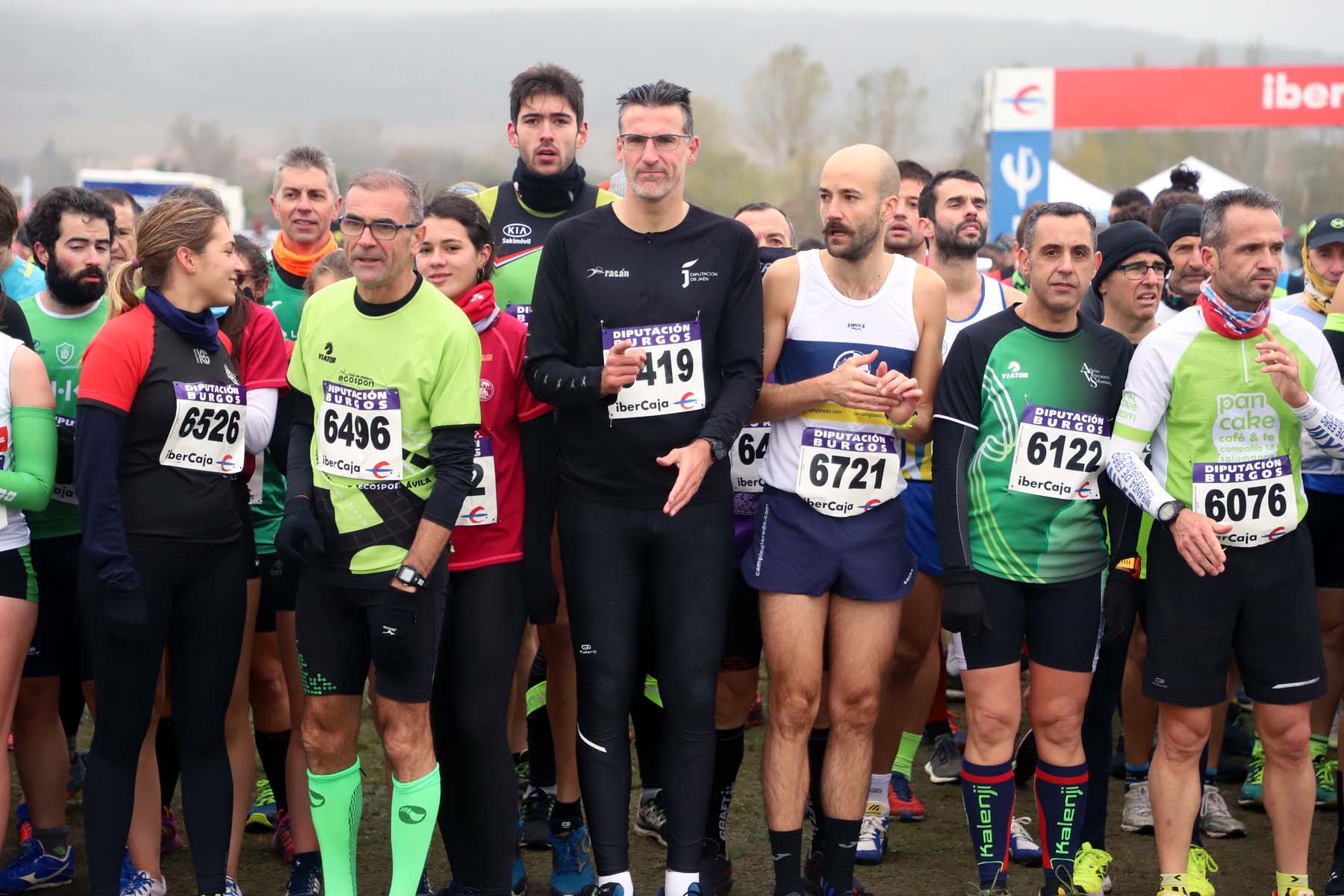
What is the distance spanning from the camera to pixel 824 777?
14.7ft

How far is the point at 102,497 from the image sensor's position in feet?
12.8

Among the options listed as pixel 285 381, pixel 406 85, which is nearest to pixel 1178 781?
pixel 285 381

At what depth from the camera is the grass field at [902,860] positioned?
4828 millimetres

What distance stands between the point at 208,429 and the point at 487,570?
936mm

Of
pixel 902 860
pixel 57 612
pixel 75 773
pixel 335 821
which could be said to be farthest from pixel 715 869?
pixel 75 773

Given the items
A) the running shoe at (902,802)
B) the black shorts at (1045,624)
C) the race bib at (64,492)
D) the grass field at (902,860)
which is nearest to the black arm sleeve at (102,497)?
the race bib at (64,492)

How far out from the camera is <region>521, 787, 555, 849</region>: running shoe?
5.20 metres

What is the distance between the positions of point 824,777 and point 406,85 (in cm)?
16638

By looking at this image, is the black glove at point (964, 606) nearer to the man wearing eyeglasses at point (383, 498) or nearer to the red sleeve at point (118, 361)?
the man wearing eyeglasses at point (383, 498)

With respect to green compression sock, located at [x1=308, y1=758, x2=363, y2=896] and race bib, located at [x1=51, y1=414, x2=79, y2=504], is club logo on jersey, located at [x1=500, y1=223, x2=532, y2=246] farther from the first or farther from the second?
green compression sock, located at [x1=308, y1=758, x2=363, y2=896]

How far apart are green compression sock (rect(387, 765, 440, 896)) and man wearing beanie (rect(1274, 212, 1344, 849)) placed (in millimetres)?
2965

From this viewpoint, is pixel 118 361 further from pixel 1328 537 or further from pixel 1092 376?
pixel 1328 537

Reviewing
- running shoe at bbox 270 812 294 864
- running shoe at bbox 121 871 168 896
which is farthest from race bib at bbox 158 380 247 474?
running shoe at bbox 270 812 294 864

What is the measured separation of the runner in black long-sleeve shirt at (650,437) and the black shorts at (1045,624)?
2.83 feet
